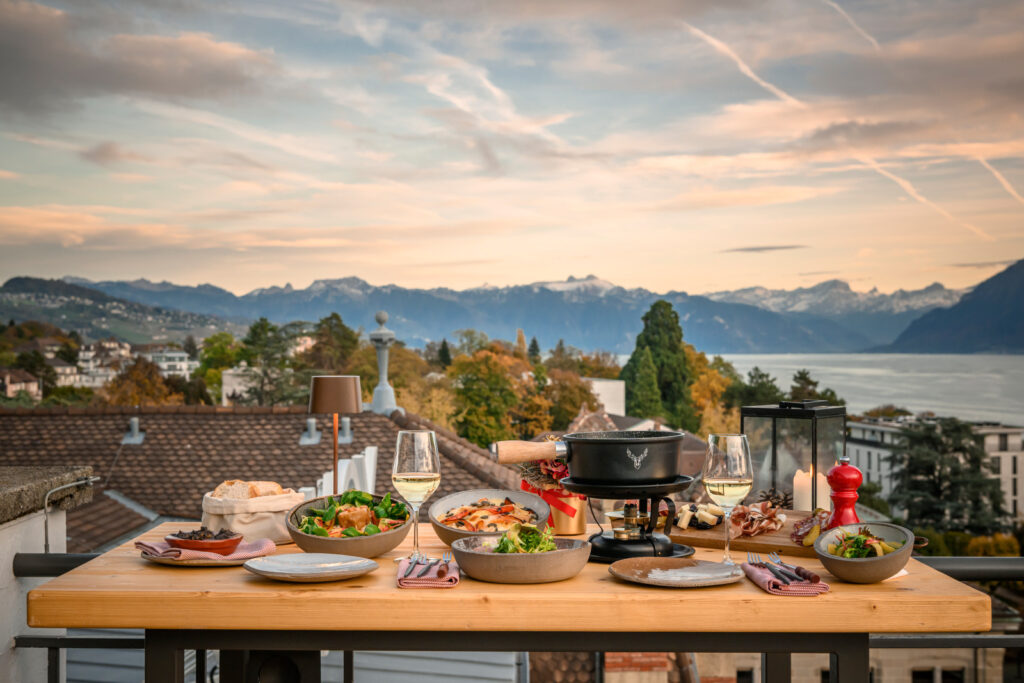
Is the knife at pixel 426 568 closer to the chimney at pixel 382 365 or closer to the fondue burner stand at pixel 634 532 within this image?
the fondue burner stand at pixel 634 532

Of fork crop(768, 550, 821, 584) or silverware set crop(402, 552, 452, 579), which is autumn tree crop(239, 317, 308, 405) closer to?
silverware set crop(402, 552, 452, 579)

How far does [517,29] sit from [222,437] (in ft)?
112

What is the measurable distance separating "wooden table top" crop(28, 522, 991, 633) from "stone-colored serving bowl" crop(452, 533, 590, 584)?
2cm

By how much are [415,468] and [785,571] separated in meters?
0.76

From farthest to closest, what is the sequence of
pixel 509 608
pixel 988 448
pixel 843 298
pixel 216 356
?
pixel 843 298, pixel 216 356, pixel 988 448, pixel 509 608

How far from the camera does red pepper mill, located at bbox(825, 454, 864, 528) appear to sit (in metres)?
1.77

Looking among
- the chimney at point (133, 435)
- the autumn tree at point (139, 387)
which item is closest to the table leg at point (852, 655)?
the chimney at point (133, 435)

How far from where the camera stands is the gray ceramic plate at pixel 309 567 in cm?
157

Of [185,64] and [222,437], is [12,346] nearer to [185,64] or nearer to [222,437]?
[185,64]

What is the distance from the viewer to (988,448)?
44781mm

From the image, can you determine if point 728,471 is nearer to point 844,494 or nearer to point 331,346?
point 844,494

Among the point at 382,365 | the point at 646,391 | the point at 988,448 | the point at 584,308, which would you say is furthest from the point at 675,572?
the point at 584,308

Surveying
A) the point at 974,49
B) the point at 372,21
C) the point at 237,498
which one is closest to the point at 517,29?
the point at 372,21

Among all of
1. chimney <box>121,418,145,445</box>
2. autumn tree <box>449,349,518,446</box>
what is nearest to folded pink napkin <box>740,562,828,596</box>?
chimney <box>121,418,145,445</box>
